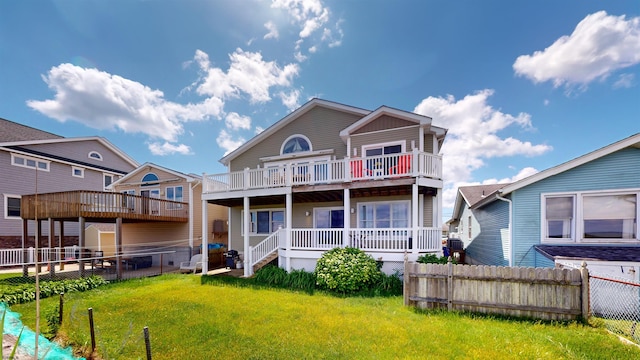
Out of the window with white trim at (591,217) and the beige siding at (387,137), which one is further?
the beige siding at (387,137)

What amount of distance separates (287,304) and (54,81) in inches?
580

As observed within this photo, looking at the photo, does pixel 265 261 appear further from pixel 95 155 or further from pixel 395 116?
pixel 95 155

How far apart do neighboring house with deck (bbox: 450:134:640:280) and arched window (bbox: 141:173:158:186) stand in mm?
19001

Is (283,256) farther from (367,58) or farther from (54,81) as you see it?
(54,81)

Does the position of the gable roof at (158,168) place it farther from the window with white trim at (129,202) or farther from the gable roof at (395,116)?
the gable roof at (395,116)

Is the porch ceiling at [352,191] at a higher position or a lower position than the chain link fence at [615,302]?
higher

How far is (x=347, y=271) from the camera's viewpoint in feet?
28.1

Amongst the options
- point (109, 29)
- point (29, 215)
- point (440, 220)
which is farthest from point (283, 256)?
point (29, 215)

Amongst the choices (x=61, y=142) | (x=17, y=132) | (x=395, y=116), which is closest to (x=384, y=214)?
(x=395, y=116)

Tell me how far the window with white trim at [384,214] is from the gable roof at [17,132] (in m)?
22.0

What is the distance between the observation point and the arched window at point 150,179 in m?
17.2

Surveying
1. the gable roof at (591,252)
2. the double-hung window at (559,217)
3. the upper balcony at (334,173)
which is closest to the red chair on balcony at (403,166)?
the upper balcony at (334,173)

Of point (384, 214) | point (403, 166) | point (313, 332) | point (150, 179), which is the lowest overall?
point (313, 332)

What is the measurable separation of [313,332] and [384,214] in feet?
23.5
